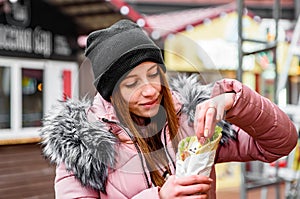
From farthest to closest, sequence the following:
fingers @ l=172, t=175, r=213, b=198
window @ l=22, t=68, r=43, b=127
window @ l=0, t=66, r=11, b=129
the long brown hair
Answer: window @ l=22, t=68, r=43, b=127
window @ l=0, t=66, r=11, b=129
the long brown hair
fingers @ l=172, t=175, r=213, b=198

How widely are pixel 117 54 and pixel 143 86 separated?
7 cm

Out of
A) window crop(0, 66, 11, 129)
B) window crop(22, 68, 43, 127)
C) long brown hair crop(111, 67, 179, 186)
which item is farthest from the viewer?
window crop(22, 68, 43, 127)

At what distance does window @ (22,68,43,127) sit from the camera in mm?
3951

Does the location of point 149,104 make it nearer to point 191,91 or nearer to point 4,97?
point 191,91

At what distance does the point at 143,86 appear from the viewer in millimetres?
840

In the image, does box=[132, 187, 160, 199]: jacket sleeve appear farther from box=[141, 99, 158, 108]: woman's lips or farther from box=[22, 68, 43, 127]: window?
box=[22, 68, 43, 127]: window

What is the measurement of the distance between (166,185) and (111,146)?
132 millimetres

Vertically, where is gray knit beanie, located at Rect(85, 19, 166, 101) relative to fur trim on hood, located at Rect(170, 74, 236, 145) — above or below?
above

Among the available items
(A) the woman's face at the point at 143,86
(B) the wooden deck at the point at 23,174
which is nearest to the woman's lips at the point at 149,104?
(A) the woman's face at the point at 143,86

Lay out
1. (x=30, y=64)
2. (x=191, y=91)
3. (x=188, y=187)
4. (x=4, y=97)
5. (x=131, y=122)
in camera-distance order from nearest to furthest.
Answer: (x=188, y=187) → (x=131, y=122) → (x=191, y=91) → (x=4, y=97) → (x=30, y=64)

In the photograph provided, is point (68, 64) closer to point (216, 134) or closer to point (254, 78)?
point (254, 78)

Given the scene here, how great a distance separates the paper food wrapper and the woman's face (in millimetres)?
88

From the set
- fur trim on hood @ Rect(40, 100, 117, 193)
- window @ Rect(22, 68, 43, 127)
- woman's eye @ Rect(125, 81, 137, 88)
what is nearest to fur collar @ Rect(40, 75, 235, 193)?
fur trim on hood @ Rect(40, 100, 117, 193)

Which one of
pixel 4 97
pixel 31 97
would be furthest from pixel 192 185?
pixel 31 97
